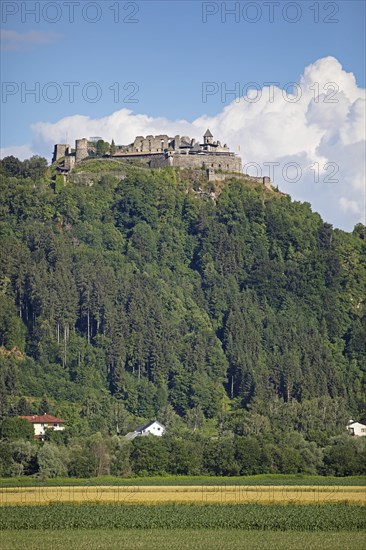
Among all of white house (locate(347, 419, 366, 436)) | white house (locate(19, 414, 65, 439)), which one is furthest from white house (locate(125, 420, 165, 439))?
white house (locate(347, 419, 366, 436))

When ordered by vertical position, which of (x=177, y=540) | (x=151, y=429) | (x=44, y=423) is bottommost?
(x=177, y=540)

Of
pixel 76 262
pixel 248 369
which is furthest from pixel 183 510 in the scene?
pixel 76 262

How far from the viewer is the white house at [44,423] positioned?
504ft

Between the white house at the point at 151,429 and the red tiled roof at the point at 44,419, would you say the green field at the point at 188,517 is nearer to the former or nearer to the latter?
the red tiled roof at the point at 44,419

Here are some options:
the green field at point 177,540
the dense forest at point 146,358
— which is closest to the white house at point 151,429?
the dense forest at point 146,358

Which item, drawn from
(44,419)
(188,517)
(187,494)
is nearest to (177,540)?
(188,517)

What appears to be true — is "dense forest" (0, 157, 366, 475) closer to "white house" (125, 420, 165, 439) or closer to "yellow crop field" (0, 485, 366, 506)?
"white house" (125, 420, 165, 439)

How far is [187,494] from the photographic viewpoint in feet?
323

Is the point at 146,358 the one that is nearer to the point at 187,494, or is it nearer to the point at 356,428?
the point at 356,428

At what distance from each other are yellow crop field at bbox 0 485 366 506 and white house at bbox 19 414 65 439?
4554 centimetres

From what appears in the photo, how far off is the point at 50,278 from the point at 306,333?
3351cm

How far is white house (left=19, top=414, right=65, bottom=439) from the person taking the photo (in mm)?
153613

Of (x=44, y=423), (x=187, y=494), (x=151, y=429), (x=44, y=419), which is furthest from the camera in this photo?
(x=151, y=429)

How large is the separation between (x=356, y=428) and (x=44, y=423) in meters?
35.6
